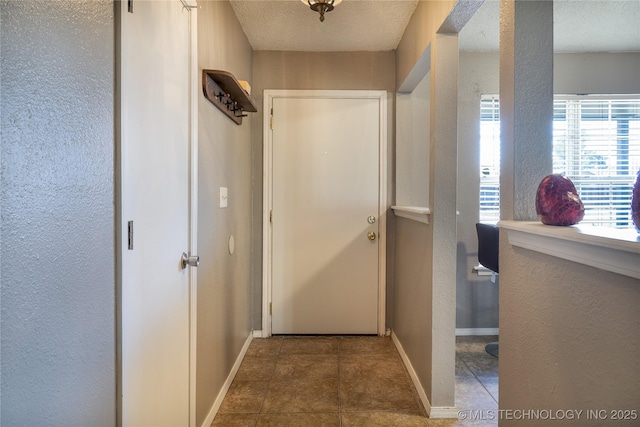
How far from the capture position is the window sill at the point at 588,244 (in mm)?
627

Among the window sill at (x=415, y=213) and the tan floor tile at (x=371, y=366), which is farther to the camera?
the tan floor tile at (x=371, y=366)

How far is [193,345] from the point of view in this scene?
1485 mm

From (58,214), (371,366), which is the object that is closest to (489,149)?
(371,366)

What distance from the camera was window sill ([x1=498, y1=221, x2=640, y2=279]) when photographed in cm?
63

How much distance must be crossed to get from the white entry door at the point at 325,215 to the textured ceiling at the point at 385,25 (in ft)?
1.47

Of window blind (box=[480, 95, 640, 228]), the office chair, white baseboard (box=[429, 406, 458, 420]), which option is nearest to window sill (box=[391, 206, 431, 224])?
the office chair

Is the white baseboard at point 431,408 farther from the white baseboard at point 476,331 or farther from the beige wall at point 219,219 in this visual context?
the beige wall at point 219,219

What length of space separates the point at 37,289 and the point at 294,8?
7.07 ft

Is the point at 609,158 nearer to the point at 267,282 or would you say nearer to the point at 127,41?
the point at 267,282

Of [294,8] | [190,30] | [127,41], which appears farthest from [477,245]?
[127,41]

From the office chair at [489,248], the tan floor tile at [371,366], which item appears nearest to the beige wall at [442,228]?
the tan floor tile at [371,366]

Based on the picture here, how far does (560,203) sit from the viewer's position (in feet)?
2.82

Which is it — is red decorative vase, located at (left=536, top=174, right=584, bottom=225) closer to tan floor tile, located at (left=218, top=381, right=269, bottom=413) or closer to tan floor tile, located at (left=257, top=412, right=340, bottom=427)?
tan floor tile, located at (left=257, top=412, right=340, bottom=427)

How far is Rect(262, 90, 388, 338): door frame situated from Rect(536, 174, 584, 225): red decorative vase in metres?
1.88
